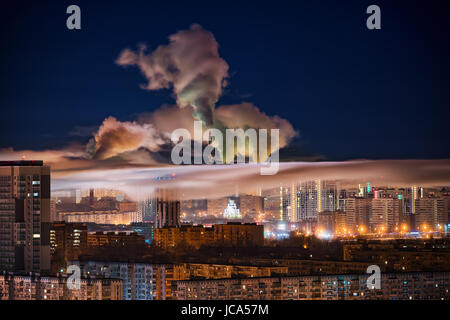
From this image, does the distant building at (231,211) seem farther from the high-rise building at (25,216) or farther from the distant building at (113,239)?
the high-rise building at (25,216)

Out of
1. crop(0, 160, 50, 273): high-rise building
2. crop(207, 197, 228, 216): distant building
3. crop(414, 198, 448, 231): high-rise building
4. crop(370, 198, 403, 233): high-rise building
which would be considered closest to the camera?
crop(0, 160, 50, 273): high-rise building

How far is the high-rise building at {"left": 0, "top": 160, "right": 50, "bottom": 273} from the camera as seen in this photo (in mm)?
12234

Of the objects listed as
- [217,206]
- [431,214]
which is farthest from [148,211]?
[431,214]

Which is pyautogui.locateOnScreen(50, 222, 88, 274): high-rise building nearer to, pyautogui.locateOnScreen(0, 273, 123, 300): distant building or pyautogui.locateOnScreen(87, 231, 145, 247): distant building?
pyautogui.locateOnScreen(87, 231, 145, 247): distant building

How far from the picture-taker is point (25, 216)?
41.2ft

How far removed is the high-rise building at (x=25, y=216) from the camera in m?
12.2

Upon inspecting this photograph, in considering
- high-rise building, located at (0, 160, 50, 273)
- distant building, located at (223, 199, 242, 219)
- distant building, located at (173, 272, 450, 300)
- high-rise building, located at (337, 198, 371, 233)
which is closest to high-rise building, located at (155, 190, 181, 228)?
distant building, located at (223, 199, 242, 219)

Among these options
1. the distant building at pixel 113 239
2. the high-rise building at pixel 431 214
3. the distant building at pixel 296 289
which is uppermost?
the high-rise building at pixel 431 214

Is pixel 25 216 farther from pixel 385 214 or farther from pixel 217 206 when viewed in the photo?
pixel 385 214

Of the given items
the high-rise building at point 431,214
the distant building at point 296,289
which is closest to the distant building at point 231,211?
the high-rise building at point 431,214

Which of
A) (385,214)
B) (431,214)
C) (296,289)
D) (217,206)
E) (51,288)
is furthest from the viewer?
(385,214)

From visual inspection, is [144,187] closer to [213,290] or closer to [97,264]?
[97,264]
